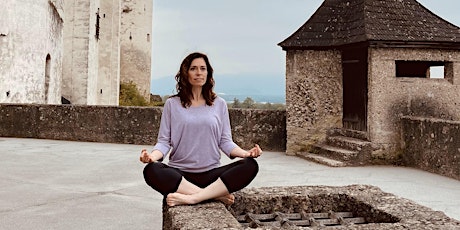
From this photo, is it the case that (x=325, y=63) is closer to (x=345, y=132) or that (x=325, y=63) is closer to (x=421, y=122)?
(x=345, y=132)

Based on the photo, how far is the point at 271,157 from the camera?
10383 millimetres

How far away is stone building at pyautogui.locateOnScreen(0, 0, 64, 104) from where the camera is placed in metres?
16.2

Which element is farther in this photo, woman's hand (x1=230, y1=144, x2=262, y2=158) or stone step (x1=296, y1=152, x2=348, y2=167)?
stone step (x1=296, y1=152, x2=348, y2=167)

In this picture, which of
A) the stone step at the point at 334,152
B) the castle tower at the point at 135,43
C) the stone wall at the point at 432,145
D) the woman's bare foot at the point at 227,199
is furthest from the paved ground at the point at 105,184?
the castle tower at the point at 135,43

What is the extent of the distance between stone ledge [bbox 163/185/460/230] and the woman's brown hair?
2.29ft

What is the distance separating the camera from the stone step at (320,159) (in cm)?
888

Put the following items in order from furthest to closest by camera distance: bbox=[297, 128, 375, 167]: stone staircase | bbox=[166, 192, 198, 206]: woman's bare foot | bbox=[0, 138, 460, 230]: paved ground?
bbox=[297, 128, 375, 167]: stone staircase → bbox=[0, 138, 460, 230]: paved ground → bbox=[166, 192, 198, 206]: woman's bare foot

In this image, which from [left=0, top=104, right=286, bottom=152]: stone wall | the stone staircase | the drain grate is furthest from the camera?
[left=0, top=104, right=286, bottom=152]: stone wall

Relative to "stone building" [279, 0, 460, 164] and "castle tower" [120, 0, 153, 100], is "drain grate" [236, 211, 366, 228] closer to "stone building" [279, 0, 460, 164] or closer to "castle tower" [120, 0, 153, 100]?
"stone building" [279, 0, 460, 164]

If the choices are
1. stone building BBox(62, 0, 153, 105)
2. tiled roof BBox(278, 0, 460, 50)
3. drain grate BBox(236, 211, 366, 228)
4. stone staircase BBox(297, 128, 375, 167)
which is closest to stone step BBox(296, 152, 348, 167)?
stone staircase BBox(297, 128, 375, 167)

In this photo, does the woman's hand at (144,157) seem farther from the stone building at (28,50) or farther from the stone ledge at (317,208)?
the stone building at (28,50)

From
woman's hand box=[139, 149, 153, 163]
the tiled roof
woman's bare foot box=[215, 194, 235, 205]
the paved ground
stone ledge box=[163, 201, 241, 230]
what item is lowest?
the paved ground

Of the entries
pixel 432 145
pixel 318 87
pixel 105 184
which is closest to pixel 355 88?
pixel 318 87

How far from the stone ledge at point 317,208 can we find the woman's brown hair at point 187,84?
699mm
